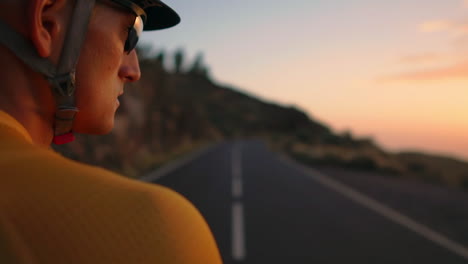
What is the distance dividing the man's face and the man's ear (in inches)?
2.1

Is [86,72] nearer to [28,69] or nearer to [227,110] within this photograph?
[28,69]

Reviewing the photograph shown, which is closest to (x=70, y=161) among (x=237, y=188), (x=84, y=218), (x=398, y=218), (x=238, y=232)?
(x=84, y=218)

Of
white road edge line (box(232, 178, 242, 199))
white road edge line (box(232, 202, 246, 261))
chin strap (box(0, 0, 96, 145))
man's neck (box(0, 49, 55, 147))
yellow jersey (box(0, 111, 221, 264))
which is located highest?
chin strap (box(0, 0, 96, 145))

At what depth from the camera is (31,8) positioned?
76 cm

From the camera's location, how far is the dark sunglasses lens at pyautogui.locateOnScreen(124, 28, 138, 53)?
965 mm

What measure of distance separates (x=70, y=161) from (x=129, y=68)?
0.32 metres

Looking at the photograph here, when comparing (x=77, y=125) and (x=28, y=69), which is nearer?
(x=28, y=69)

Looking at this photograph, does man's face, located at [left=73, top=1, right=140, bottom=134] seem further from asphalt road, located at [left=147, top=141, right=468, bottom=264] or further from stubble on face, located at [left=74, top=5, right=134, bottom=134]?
asphalt road, located at [left=147, top=141, right=468, bottom=264]

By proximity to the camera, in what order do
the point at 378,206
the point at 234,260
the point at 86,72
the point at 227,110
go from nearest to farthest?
the point at 86,72, the point at 234,260, the point at 378,206, the point at 227,110

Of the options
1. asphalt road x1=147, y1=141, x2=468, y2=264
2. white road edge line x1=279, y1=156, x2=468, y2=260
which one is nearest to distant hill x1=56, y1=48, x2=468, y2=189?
asphalt road x1=147, y1=141, x2=468, y2=264

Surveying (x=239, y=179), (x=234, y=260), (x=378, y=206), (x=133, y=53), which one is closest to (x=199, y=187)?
(x=239, y=179)

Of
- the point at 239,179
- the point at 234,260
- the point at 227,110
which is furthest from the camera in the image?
the point at 227,110

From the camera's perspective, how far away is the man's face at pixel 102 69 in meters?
0.87

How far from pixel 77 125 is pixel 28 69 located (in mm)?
169
